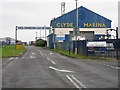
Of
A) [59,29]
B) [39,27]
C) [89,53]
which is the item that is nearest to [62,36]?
[59,29]

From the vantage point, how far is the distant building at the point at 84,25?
68.2 m

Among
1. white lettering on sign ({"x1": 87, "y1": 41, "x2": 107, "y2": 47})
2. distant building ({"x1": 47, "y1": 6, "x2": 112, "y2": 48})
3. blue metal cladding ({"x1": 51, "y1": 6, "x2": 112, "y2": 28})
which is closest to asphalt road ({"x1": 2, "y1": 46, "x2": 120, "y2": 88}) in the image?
white lettering on sign ({"x1": 87, "y1": 41, "x2": 107, "y2": 47})

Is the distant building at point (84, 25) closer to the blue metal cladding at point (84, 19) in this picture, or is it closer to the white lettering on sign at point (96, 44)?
the blue metal cladding at point (84, 19)

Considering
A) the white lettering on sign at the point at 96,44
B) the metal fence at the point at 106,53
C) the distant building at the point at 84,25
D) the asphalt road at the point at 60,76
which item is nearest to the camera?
the asphalt road at the point at 60,76

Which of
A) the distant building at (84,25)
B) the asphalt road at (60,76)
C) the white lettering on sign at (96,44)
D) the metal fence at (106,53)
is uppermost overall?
the distant building at (84,25)

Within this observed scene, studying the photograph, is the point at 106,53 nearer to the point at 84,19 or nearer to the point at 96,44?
the point at 96,44

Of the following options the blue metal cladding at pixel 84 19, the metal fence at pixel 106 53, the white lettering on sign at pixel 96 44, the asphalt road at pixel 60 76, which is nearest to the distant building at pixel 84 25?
the blue metal cladding at pixel 84 19

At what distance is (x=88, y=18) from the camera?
6869 centimetres

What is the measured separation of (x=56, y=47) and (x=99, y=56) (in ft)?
144

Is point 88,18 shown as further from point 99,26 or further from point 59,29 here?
point 59,29

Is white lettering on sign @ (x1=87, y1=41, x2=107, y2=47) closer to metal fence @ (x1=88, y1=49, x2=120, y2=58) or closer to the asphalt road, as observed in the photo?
metal fence @ (x1=88, y1=49, x2=120, y2=58)

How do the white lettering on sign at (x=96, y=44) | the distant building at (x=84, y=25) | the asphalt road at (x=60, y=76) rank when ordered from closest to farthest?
the asphalt road at (x=60, y=76), the white lettering on sign at (x=96, y=44), the distant building at (x=84, y=25)

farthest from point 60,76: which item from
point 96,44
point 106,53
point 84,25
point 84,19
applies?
point 84,19

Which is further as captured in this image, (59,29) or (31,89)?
(59,29)
